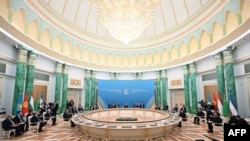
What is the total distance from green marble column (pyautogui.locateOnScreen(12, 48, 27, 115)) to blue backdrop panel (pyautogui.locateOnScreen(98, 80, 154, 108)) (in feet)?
28.8

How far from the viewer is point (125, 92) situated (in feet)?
57.0

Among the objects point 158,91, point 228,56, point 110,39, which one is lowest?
point 158,91

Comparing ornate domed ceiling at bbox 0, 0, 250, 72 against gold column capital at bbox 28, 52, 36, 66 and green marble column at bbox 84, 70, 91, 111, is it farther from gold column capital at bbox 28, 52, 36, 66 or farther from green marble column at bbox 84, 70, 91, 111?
green marble column at bbox 84, 70, 91, 111

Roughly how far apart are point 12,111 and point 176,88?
1376cm

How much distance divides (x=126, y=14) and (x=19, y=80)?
279 inches

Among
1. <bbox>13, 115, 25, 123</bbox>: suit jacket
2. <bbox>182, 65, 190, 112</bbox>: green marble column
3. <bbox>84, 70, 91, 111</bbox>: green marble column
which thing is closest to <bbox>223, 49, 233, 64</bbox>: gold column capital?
<bbox>182, 65, 190, 112</bbox>: green marble column

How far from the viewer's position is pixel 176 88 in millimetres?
15992

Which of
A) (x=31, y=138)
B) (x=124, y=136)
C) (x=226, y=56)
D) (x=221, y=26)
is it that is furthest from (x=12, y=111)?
(x=221, y=26)

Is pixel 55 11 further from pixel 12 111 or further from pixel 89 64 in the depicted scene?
pixel 12 111

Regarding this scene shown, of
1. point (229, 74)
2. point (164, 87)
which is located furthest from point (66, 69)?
point (229, 74)

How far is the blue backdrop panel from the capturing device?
17078 mm

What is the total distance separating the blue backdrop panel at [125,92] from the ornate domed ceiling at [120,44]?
185cm

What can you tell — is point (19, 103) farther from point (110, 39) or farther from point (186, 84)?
point (186, 84)

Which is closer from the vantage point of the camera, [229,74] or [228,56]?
[229,74]
